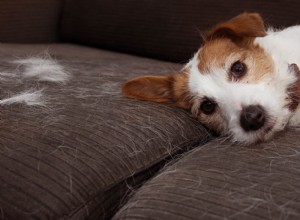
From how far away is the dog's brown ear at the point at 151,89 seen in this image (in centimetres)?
140

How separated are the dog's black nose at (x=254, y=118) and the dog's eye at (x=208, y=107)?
18 centimetres

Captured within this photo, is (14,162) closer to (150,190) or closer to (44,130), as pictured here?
(44,130)

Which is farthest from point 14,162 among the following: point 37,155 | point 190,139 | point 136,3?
point 136,3

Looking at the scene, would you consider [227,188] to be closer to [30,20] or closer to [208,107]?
[208,107]

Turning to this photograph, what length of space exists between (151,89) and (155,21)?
921 mm

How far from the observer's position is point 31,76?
5.28ft

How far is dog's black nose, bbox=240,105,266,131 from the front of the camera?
1215 millimetres

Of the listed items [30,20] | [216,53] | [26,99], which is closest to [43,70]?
[26,99]

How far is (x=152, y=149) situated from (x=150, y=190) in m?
0.21

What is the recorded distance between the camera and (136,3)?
2365mm

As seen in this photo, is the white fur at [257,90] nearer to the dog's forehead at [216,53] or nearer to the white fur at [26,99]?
the dog's forehead at [216,53]

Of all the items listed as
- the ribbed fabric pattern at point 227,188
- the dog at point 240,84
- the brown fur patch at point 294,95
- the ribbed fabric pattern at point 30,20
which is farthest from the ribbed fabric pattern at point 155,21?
the ribbed fabric pattern at point 227,188

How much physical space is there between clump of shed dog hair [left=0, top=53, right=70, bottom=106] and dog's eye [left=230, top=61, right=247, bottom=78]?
55 cm

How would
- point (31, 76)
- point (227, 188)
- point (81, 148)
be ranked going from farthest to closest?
point (31, 76) < point (81, 148) < point (227, 188)
